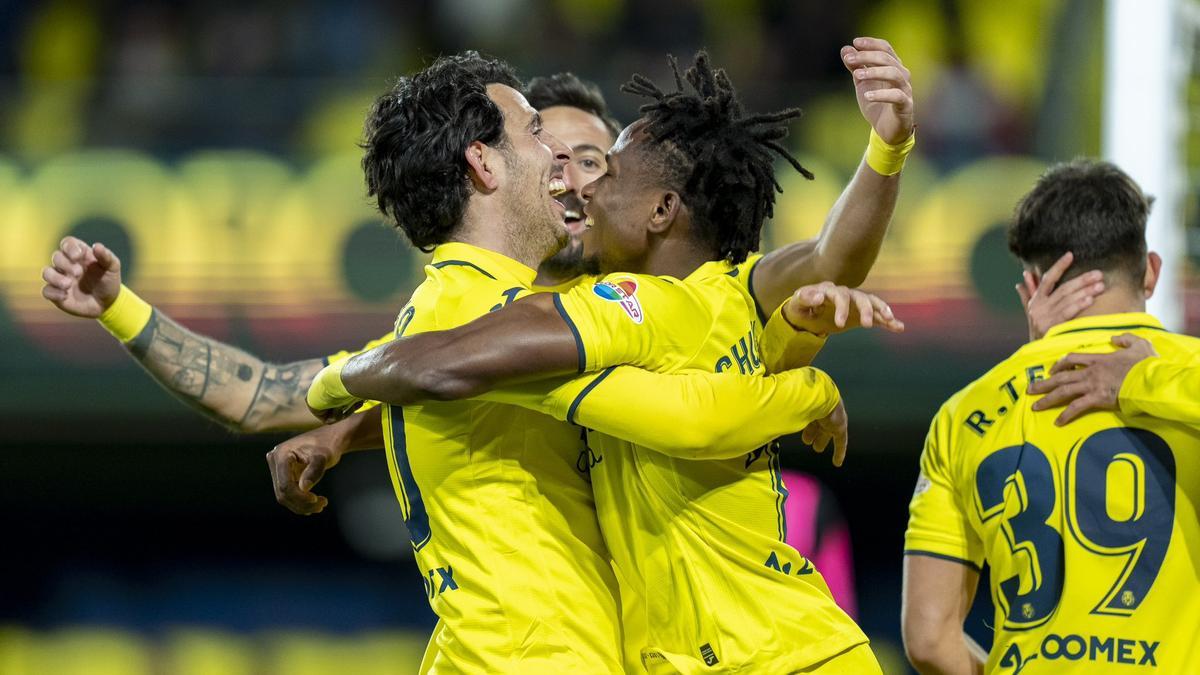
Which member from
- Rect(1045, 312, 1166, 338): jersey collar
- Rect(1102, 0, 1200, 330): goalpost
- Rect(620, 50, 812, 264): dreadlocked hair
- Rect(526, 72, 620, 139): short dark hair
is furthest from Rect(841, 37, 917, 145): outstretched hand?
Rect(1102, 0, 1200, 330): goalpost

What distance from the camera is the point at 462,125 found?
3375 millimetres

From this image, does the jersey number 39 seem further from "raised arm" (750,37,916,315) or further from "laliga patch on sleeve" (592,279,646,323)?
"laliga patch on sleeve" (592,279,646,323)

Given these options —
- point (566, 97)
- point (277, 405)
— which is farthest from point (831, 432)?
point (566, 97)

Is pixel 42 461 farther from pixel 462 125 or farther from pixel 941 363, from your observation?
pixel 462 125

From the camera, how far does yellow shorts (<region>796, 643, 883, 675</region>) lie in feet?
9.90

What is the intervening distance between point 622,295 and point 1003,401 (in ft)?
3.31

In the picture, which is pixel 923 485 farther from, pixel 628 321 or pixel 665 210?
pixel 628 321

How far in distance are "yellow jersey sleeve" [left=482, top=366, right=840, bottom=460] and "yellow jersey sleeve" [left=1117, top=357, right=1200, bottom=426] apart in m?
0.78

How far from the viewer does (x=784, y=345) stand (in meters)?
3.05

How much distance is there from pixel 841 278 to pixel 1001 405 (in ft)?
1.76

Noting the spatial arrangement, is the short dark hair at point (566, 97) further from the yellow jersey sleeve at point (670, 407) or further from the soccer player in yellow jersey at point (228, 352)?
the yellow jersey sleeve at point (670, 407)

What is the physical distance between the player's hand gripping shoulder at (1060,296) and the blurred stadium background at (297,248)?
4.26m

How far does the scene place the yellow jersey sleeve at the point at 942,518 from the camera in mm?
3488

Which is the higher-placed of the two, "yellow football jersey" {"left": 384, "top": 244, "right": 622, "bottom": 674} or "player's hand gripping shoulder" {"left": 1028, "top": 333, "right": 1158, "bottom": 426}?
"player's hand gripping shoulder" {"left": 1028, "top": 333, "right": 1158, "bottom": 426}
